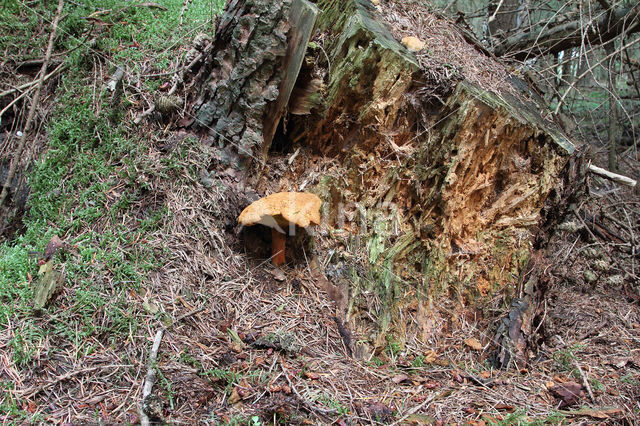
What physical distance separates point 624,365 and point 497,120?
2137 millimetres

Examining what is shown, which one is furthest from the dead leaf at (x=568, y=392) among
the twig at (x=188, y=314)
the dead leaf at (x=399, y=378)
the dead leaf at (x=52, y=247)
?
the dead leaf at (x=52, y=247)

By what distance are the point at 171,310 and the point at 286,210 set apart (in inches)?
36.0

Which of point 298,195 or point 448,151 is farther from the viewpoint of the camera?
point 448,151

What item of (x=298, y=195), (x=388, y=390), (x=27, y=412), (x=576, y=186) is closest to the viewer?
(x=27, y=412)

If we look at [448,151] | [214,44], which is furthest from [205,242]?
[448,151]

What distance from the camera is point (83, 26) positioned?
3.60 m

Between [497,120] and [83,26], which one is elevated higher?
[497,120]

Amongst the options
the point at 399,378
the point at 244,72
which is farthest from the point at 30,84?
the point at 399,378

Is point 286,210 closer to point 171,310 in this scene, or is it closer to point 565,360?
point 171,310

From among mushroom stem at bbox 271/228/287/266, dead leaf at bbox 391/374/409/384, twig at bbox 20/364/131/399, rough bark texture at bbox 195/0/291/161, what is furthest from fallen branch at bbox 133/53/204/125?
dead leaf at bbox 391/374/409/384

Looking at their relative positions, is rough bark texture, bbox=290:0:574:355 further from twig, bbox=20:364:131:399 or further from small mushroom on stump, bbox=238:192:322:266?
twig, bbox=20:364:131:399

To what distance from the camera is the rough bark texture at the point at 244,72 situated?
9.05ft

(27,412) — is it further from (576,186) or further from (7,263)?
(576,186)

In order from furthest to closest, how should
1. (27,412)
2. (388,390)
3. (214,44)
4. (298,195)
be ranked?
1. (214,44)
2. (298,195)
3. (388,390)
4. (27,412)
